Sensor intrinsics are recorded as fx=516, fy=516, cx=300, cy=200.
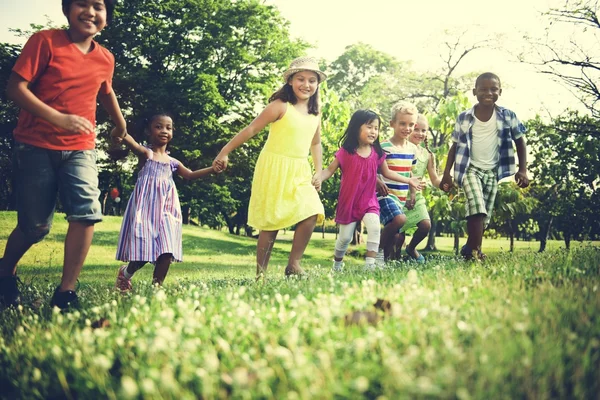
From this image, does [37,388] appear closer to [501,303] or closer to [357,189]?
[501,303]

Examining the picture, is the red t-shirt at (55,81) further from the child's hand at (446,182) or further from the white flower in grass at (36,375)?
the child's hand at (446,182)

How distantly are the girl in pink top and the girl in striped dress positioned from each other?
7.35 ft

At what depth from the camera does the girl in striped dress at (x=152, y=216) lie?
6.07 meters

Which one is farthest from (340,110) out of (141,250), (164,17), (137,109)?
(141,250)

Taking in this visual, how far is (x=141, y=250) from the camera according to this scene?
6.02 meters

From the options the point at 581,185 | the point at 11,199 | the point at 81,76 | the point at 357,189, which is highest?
the point at 581,185

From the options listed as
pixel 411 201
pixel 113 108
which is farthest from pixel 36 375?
pixel 411 201

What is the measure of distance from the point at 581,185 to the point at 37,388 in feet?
96.1

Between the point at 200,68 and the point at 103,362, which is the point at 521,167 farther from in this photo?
the point at 200,68

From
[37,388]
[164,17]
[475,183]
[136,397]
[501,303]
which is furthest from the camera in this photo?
[164,17]

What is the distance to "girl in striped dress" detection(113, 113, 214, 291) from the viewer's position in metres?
6.07

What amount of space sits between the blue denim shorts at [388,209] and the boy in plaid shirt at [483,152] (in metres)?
1.41

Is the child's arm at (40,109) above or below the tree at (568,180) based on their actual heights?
below

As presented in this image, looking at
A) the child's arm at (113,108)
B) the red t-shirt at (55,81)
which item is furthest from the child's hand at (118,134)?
the red t-shirt at (55,81)
